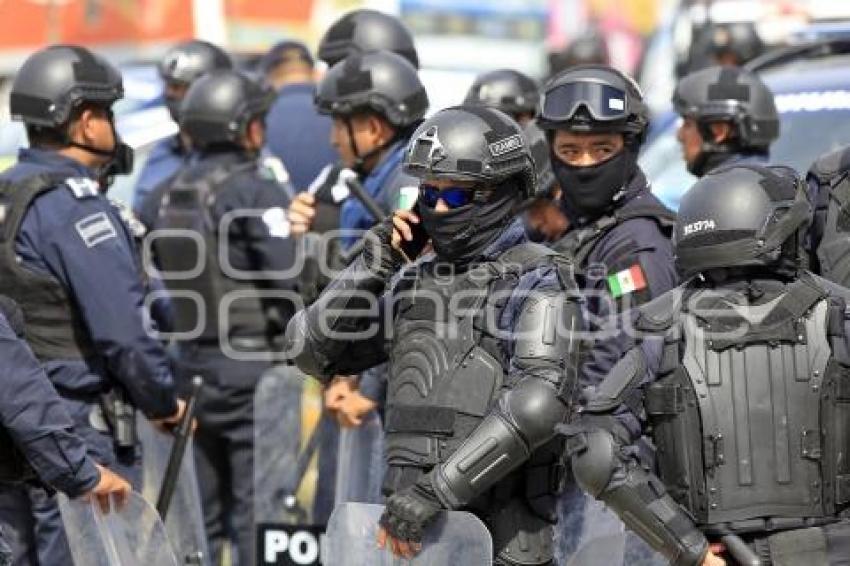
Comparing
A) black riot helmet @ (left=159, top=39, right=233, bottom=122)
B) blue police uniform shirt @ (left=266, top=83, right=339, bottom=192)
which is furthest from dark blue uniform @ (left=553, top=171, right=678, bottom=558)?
black riot helmet @ (left=159, top=39, right=233, bottom=122)

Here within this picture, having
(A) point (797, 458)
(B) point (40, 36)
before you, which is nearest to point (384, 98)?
(A) point (797, 458)

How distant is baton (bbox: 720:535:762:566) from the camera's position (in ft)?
16.3

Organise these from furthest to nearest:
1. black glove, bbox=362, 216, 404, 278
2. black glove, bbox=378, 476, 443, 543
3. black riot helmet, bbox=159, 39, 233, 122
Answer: black riot helmet, bbox=159, 39, 233, 122
black glove, bbox=362, 216, 404, 278
black glove, bbox=378, 476, 443, 543

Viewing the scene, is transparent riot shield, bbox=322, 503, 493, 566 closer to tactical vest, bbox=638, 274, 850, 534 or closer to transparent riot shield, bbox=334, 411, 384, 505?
tactical vest, bbox=638, 274, 850, 534

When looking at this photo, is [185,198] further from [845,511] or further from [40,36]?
[40,36]

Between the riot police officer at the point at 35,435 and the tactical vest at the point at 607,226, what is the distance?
164 centimetres

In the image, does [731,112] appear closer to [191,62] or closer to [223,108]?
[223,108]

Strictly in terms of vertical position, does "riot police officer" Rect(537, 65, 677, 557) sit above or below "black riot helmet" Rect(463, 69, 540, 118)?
below

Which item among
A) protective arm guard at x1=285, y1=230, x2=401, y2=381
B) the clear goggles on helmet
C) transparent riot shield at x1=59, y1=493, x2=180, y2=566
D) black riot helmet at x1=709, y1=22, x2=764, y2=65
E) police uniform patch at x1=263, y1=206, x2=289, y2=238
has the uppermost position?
black riot helmet at x1=709, y1=22, x2=764, y2=65

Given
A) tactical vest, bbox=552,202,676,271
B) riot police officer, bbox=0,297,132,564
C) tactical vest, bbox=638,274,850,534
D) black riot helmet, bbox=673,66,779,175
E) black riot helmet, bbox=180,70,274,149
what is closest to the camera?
tactical vest, bbox=638,274,850,534

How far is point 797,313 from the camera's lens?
5.13 metres

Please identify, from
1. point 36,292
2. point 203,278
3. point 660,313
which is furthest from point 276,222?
point 660,313

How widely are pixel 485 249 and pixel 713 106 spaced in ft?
8.18

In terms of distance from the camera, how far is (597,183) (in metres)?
6.64
